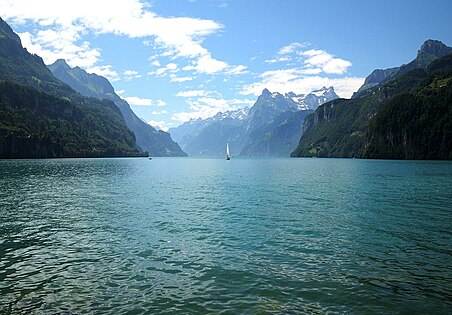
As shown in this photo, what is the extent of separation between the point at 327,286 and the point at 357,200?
40373mm

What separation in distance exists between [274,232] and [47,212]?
3077 centimetres

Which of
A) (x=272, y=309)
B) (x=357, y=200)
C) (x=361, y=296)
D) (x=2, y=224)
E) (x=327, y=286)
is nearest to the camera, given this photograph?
(x=272, y=309)

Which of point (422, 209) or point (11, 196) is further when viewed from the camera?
point (11, 196)

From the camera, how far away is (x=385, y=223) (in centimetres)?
3781

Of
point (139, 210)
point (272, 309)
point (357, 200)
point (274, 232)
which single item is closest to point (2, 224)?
point (139, 210)

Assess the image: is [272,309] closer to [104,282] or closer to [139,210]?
[104,282]

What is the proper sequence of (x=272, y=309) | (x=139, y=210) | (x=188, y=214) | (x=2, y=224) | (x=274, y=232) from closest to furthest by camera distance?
(x=272, y=309) → (x=274, y=232) → (x=2, y=224) → (x=188, y=214) → (x=139, y=210)

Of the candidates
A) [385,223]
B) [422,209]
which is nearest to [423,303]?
[385,223]

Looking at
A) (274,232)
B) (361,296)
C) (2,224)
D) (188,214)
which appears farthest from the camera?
(188,214)

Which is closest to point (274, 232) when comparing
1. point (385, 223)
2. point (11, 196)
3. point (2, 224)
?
point (385, 223)

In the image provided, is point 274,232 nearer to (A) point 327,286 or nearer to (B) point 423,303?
(A) point 327,286

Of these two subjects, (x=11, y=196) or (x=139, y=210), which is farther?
(x=11, y=196)

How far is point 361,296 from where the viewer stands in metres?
18.0

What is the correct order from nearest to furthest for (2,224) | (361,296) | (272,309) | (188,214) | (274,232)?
(272,309) < (361,296) < (274,232) < (2,224) < (188,214)
